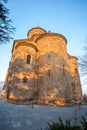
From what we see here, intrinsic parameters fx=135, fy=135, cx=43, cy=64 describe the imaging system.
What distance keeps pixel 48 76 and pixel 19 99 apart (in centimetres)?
534

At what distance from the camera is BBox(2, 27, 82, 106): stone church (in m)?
18.6

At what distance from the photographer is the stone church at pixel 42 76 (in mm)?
18625

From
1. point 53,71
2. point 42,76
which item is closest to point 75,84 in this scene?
point 53,71

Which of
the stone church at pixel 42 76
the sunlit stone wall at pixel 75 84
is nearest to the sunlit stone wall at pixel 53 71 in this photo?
the stone church at pixel 42 76

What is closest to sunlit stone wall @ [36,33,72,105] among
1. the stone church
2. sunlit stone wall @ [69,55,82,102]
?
the stone church

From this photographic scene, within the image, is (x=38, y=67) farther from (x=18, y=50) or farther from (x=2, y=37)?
(x=2, y=37)

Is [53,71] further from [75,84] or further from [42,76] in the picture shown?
[75,84]

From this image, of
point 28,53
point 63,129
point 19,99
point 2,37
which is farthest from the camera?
point 28,53

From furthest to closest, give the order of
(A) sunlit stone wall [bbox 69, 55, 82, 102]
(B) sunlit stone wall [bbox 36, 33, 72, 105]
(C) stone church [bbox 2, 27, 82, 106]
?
(A) sunlit stone wall [bbox 69, 55, 82, 102], (B) sunlit stone wall [bbox 36, 33, 72, 105], (C) stone church [bbox 2, 27, 82, 106]

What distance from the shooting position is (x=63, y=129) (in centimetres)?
360

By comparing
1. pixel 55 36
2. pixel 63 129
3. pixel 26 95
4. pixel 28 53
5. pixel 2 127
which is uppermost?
pixel 55 36

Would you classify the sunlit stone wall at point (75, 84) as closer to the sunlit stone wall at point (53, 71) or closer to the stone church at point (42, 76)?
the stone church at point (42, 76)

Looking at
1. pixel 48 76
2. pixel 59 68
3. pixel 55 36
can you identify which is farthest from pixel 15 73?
pixel 55 36

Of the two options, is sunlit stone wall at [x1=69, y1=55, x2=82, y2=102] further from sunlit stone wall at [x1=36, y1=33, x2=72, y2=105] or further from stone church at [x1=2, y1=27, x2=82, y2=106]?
sunlit stone wall at [x1=36, y1=33, x2=72, y2=105]
